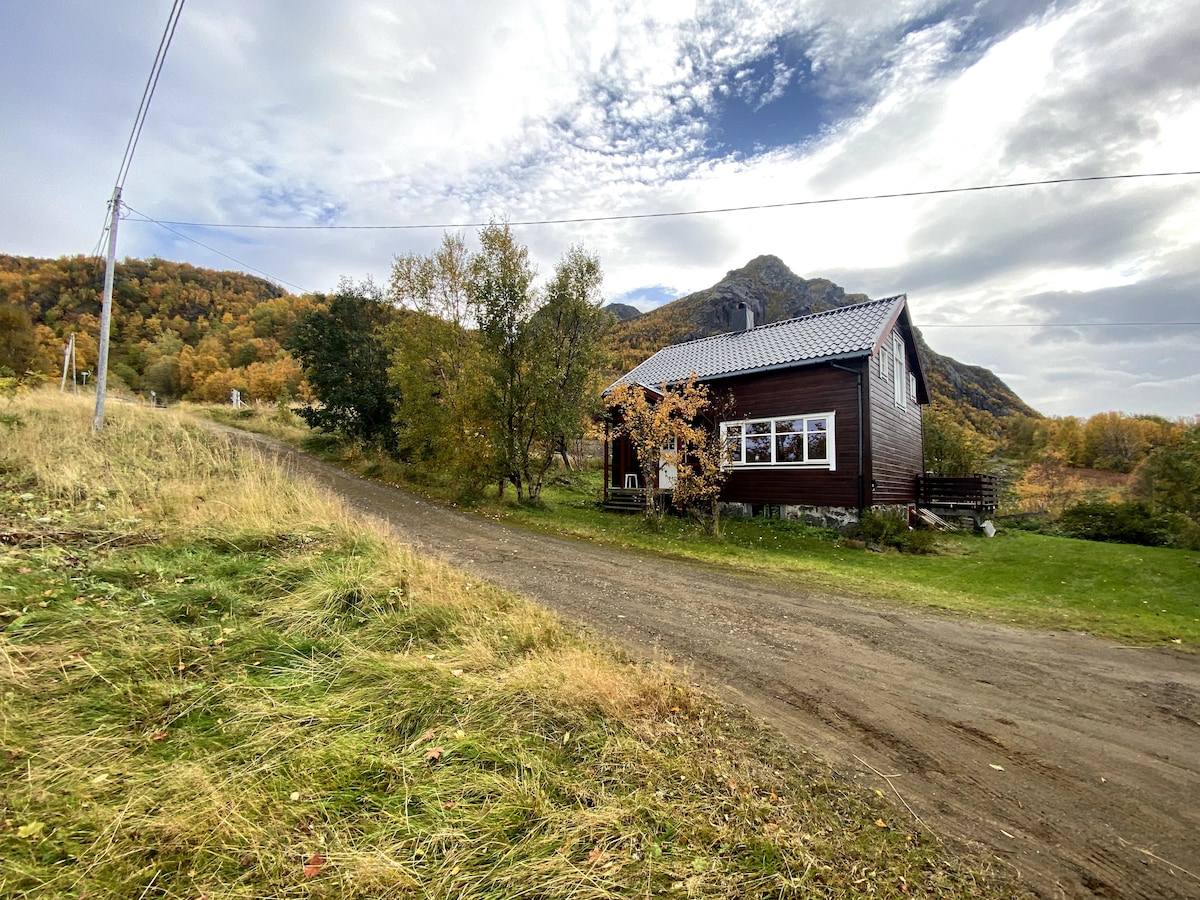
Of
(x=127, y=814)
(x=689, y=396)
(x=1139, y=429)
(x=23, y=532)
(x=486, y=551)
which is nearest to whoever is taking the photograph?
(x=127, y=814)

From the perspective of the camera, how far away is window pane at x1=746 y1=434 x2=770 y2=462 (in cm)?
1534

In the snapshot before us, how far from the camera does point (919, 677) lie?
4492mm

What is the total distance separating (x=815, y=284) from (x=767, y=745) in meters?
93.2

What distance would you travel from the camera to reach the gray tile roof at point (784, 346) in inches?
563

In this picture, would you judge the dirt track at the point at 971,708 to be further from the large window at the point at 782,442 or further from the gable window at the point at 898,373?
the gable window at the point at 898,373

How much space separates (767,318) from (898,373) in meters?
62.2

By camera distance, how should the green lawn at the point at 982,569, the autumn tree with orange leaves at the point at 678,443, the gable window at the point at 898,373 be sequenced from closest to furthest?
1. the green lawn at the point at 982,569
2. the autumn tree with orange leaves at the point at 678,443
3. the gable window at the point at 898,373

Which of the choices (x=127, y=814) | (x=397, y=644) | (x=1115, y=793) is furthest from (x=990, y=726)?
(x=127, y=814)

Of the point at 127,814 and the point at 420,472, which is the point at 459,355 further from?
the point at 127,814

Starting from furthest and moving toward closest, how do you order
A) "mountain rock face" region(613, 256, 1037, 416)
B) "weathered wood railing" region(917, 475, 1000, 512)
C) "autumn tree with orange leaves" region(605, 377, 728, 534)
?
"mountain rock face" region(613, 256, 1037, 416)
"weathered wood railing" region(917, 475, 1000, 512)
"autumn tree with orange leaves" region(605, 377, 728, 534)

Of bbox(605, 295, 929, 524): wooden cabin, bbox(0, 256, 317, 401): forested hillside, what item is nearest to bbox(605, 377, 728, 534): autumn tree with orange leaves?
bbox(605, 295, 929, 524): wooden cabin

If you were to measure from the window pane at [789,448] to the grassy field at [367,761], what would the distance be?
465 inches

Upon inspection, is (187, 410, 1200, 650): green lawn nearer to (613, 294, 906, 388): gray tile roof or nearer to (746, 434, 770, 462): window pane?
(746, 434, 770, 462): window pane

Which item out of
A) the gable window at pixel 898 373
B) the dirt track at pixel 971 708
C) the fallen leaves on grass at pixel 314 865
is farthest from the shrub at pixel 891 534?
the fallen leaves on grass at pixel 314 865
